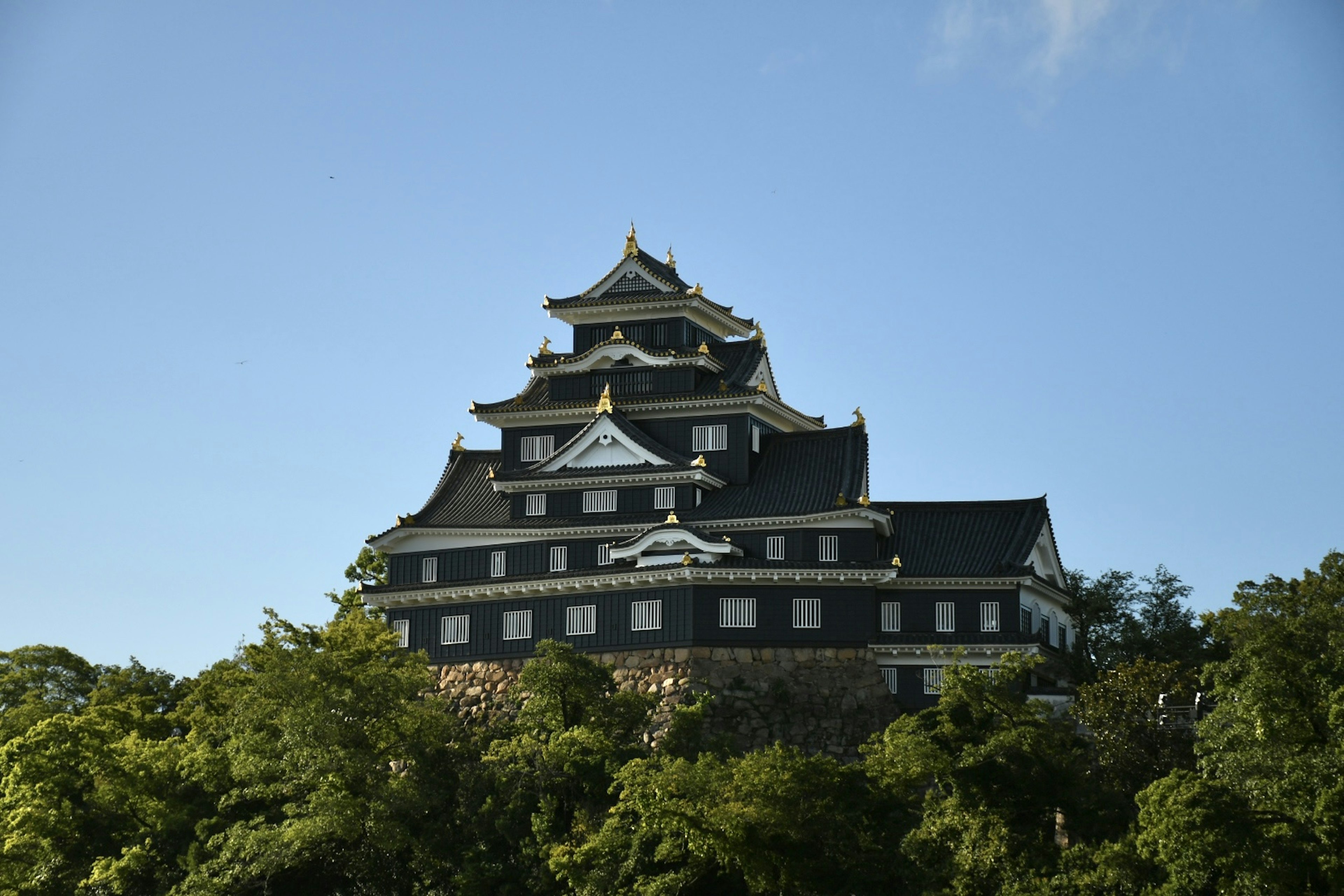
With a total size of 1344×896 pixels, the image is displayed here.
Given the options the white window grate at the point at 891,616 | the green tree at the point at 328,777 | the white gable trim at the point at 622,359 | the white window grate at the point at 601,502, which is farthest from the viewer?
the white gable trim at the point at 622,359

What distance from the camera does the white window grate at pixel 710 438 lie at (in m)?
54.1

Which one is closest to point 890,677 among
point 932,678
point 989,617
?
point 932,678

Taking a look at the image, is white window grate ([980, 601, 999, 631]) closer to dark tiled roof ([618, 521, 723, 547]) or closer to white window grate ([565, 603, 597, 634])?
dark tiled roof ([618, 521, 723, 547])

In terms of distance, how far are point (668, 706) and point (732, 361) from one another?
12872 millimetres

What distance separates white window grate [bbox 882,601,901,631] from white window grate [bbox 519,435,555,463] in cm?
1195

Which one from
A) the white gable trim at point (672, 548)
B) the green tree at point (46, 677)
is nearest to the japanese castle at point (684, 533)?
the white gable trim at point (672, 548)

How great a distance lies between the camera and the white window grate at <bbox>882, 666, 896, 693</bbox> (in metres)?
49.7

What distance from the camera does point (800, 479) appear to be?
172 feet

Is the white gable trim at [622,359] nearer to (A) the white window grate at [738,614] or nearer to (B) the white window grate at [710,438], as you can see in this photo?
(B) the white window grate at [710,438]

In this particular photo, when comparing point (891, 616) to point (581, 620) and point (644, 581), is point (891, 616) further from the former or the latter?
point (581, 620)

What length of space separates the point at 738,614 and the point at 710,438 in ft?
22.5

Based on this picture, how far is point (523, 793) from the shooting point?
43500 millimetres

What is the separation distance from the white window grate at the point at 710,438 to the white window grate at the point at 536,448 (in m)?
4.61

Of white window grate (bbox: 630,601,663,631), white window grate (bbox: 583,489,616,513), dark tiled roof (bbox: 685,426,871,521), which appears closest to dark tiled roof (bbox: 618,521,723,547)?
dark tiled roof (bbox: 685,426,871,521)
